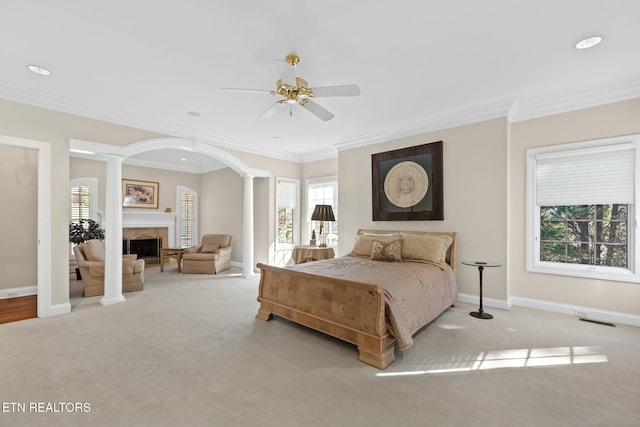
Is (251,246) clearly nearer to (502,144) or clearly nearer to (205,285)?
(205,285)

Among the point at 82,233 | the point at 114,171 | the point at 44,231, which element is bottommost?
the point at 82,233

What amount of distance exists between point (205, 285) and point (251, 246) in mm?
1238

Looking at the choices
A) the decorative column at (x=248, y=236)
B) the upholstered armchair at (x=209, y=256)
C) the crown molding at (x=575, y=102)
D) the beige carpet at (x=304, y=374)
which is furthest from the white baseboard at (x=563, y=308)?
the upholstered armchair at (x=209, y=256)

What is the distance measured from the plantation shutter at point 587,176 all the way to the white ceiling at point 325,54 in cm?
64

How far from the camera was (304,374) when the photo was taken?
2.22 metres

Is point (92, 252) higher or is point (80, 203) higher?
point (80, 203)

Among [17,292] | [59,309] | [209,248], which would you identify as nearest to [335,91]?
[59,309]

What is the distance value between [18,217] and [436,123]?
22.4ft

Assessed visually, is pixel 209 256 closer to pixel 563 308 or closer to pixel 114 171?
pixel 114 171

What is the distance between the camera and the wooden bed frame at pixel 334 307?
7.79 feet

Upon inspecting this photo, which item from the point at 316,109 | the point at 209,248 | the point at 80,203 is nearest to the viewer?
the point at 316,109

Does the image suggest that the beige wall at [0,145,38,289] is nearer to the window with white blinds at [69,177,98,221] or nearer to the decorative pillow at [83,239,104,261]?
the decorative pillow at [83,239,104,261]

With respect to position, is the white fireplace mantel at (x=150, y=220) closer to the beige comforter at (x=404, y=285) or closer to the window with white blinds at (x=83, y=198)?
the window with white blinds at (x=83, y=198)

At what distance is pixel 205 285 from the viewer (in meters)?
5.20
